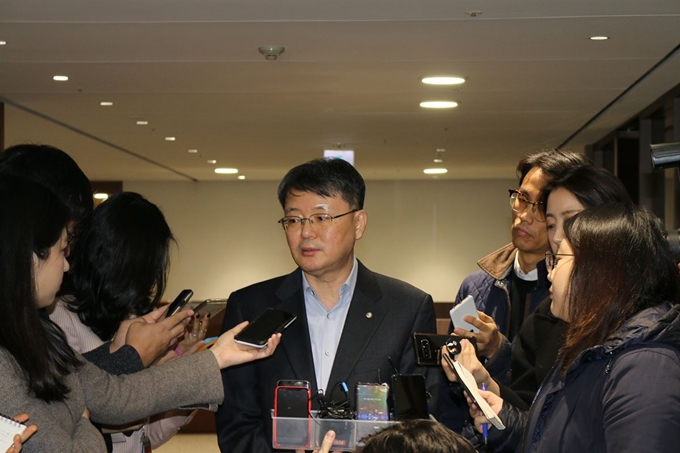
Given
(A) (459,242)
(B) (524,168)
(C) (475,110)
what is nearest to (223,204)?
(A) (459,242)

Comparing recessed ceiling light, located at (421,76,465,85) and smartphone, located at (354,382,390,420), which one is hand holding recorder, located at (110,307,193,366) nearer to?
smartphone, located at (354,382,390,420)

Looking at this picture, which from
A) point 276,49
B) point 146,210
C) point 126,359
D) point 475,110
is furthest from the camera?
point 475,110

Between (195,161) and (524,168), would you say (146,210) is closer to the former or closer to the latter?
(524,168)

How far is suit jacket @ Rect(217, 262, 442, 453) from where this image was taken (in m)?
2.62

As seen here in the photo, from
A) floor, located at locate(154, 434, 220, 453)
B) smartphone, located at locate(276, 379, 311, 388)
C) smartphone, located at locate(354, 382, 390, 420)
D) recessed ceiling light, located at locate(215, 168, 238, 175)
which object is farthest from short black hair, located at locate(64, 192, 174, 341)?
recessed ceiling light, located at locate(215, 168, 238, 175)

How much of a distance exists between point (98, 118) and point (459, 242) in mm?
5577

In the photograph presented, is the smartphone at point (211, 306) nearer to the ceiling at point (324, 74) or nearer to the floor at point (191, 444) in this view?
the ceiling at point (324, 74)

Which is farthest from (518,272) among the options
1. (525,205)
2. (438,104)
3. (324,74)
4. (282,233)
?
(282,233)

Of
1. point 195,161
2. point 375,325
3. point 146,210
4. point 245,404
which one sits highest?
point 195,161

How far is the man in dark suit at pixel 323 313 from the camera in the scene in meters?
2.63

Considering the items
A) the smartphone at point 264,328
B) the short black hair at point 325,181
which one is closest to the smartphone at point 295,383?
the smartphone at point 264,328

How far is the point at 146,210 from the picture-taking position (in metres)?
2.96

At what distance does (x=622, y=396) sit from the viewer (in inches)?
67.4

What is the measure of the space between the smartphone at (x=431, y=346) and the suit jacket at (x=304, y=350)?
178 mm
